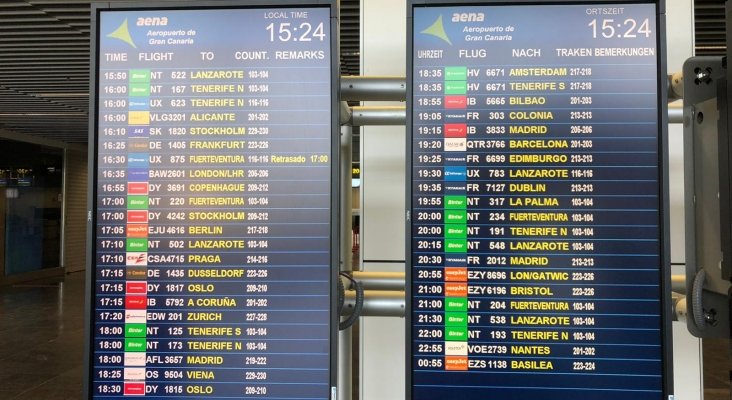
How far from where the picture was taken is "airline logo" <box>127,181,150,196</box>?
1.83m

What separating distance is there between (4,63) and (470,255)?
8172 mm

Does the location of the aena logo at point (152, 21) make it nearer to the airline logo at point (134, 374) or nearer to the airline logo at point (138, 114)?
the airline logo at point (138, 114)

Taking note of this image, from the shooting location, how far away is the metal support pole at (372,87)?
1911mm

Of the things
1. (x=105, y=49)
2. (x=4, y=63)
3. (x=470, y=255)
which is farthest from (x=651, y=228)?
(x=4, y=63)

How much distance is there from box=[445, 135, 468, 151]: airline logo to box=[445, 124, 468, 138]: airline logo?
14mm

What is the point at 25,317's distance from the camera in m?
9.07

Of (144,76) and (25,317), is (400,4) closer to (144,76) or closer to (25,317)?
(144,76)

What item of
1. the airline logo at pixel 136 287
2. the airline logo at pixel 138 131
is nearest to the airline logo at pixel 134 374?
the airline logo at pixel 136 287

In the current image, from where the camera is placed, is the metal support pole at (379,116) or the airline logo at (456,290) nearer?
the airline logo at (456,290)

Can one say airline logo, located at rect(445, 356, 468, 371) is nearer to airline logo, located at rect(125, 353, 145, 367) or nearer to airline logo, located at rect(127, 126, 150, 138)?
airline logo, located at rect(125, 353, 145, 367)

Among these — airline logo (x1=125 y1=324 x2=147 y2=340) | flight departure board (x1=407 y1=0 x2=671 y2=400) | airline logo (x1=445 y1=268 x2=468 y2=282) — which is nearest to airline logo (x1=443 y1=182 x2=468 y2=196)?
flight departure board (x1=407 y1=0 x2=671 y2=400)

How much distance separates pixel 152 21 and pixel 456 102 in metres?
1.11

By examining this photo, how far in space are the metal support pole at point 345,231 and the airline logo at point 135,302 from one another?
0.79 meters

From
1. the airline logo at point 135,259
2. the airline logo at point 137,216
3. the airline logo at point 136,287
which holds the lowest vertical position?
the airline logo at point 136,287
